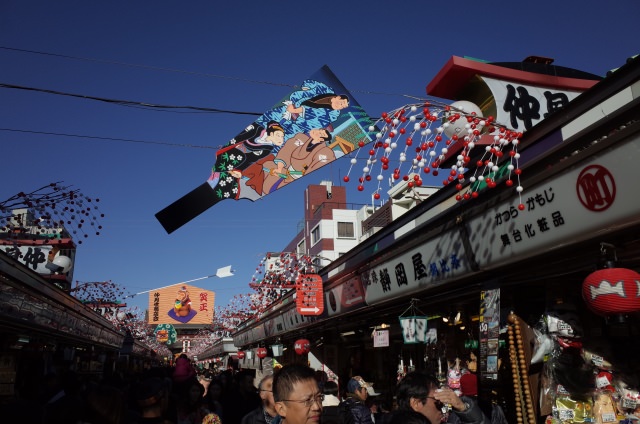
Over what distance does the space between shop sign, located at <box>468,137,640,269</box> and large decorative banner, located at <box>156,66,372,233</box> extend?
384cm

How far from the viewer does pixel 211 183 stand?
380 inches

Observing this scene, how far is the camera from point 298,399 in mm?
3254

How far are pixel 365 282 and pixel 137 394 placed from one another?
24.6 ft

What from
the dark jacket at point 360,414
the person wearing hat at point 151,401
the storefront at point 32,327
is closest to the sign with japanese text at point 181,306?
the storefront at point 32,327

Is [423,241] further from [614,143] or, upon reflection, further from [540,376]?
[614,143]

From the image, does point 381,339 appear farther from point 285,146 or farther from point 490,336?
point 285,146

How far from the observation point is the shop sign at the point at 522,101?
8859mm

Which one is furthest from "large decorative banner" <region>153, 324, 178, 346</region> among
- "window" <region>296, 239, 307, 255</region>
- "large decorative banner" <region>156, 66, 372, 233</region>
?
"large decorative banner" <region>156, 66, 372, 233</region>

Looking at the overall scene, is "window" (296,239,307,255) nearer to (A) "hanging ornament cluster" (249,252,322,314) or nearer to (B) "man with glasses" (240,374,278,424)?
(A) "hanging ornament cluster" (249,252,322,314)

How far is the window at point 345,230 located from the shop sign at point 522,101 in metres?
40.7

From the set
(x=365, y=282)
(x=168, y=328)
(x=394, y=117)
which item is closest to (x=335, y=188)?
(x=168, y=328)

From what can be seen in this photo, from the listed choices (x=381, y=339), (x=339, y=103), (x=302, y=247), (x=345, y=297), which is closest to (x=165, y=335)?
(x=302, y=247)

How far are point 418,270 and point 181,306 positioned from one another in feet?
222

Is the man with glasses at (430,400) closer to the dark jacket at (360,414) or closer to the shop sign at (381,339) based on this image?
the dark jacket at (360,414)
